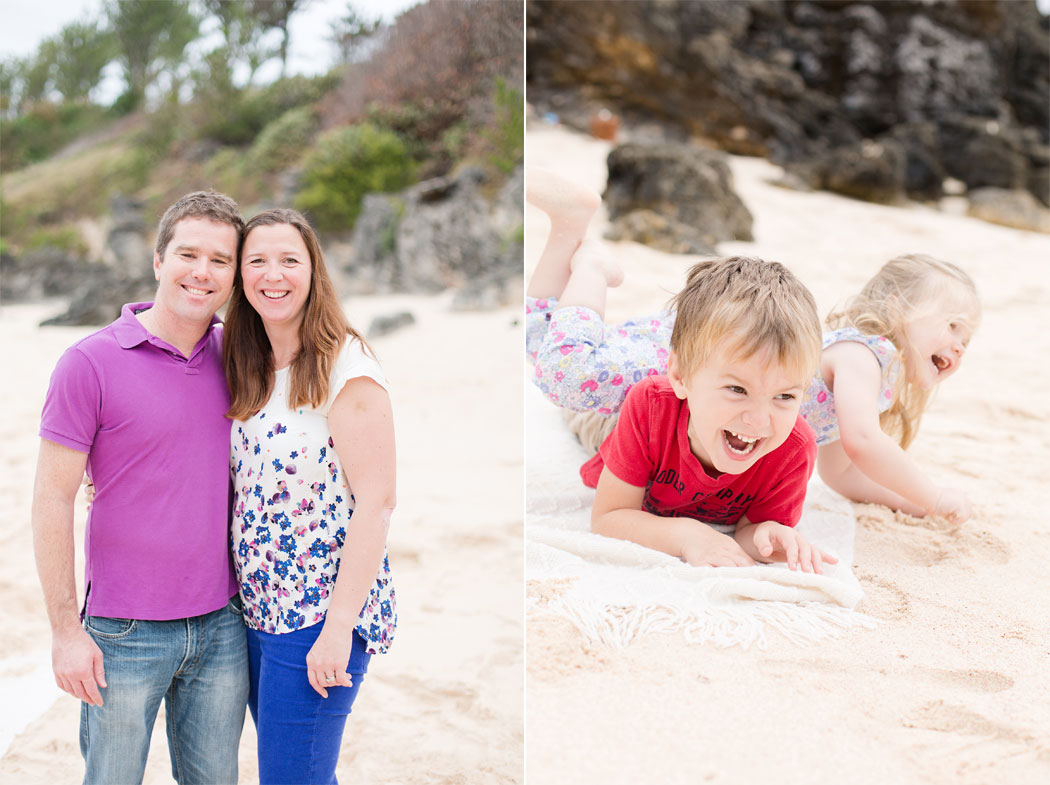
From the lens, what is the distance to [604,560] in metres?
2.23

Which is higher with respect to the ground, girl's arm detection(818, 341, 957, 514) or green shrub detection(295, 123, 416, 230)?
green shrub detection(295, 123, 416, 230)

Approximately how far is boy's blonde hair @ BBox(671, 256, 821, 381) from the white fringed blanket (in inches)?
20.2

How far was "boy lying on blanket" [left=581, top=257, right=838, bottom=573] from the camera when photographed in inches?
75.1

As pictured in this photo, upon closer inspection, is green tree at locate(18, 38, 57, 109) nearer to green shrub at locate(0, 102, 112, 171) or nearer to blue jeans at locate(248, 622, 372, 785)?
green shrub at locate(0, 102, 112, 171)

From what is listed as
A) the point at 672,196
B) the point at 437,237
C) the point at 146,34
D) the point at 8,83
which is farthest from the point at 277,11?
the point at 672,196

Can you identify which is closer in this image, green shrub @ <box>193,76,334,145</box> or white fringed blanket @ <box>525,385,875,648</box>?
white fringed blanket @ <box>525,385,875,648</box>

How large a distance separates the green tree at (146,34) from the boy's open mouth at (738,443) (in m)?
18.7

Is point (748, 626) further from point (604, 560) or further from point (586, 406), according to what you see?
point (586, 406)

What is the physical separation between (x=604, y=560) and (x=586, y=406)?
26.5 inches

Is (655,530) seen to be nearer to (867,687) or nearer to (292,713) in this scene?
(867,687)

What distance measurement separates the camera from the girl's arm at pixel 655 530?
7.16 ft

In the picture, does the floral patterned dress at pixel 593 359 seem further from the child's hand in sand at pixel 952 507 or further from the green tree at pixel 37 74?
the green tree at pixel 37 74

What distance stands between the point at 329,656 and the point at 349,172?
1175 cm

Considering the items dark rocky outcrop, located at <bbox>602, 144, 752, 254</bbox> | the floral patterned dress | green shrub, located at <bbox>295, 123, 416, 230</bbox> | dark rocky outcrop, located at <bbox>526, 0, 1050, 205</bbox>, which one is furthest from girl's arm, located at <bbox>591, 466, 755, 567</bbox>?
dark rocky outcrop, located at <bbox>526, 0, 1050, 205</bbox>
